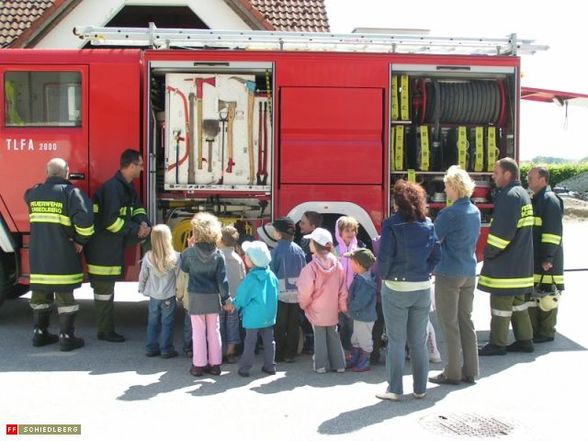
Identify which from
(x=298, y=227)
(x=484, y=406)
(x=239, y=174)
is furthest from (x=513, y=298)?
(x=239, y=174)

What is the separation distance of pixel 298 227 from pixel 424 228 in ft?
7.41

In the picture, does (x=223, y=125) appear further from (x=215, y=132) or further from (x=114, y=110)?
(x=114, y=110)

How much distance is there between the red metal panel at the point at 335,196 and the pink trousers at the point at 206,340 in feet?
5.05

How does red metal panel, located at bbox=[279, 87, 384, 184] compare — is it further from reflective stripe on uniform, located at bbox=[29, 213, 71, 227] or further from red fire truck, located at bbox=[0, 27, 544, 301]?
reflective stripe on uniform, located at bbox=[29, 213, 71, 227]

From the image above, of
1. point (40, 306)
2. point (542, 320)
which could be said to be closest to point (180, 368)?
point (40, 306)

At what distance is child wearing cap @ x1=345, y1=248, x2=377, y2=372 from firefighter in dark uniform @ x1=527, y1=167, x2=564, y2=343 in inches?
73.9

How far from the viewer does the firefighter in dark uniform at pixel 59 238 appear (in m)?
6.51

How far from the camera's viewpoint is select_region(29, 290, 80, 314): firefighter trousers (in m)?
6.61

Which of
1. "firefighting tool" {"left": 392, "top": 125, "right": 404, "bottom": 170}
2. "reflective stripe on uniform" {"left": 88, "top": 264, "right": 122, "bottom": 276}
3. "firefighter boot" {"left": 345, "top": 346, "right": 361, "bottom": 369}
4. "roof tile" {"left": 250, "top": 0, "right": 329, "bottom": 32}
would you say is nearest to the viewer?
"firefighter boot" {"left": 345, "top": 346, "right": 361, "bottom": 369}

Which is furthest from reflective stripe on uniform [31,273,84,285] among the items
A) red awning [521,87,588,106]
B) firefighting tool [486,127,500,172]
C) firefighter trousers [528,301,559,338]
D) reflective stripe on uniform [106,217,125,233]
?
red awning [521,87,588,106]

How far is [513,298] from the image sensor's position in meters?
6.58

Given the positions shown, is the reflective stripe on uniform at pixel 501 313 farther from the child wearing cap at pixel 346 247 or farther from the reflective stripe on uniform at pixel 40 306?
the reflective stripe on uniform at pixel 40 306

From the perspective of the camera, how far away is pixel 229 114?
722cm

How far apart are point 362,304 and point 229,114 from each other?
2428 mm
